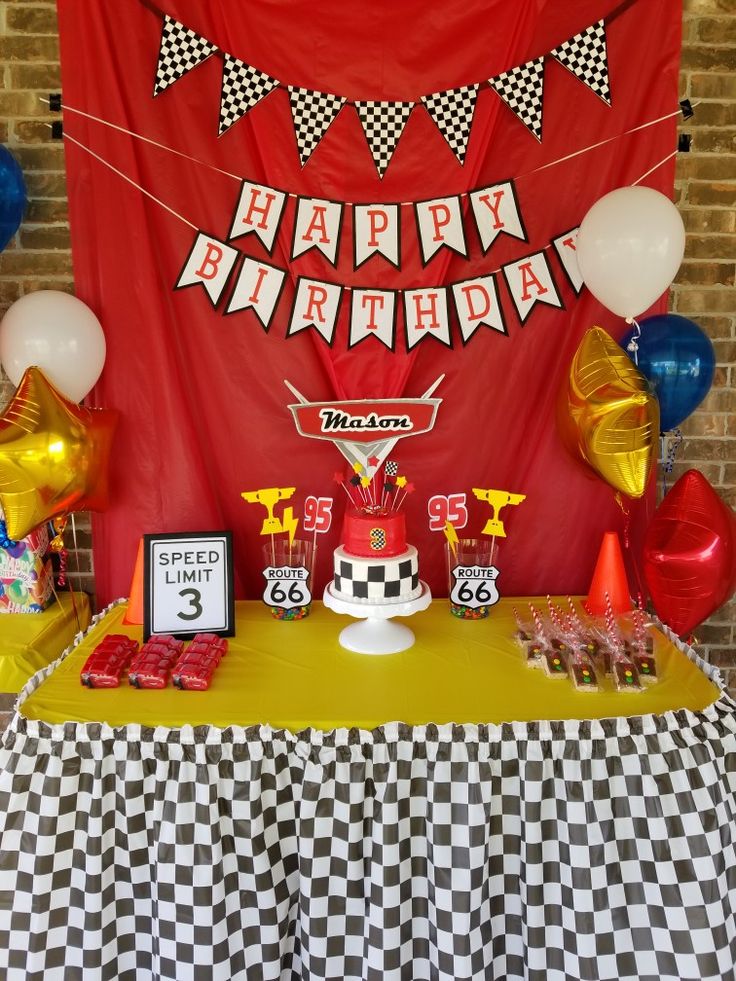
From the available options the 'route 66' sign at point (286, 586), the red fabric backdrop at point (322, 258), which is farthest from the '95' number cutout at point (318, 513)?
the 'route 66' sign at point (286, 586)

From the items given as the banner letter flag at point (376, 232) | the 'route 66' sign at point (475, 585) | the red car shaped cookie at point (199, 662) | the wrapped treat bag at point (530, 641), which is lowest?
the red car shaped cookie at point (199, 662)

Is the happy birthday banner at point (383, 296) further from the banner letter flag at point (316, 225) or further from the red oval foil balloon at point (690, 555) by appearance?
the red oval foil balloon at point (690, 555)

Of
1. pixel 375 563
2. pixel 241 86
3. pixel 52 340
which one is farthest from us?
pixel 241 86

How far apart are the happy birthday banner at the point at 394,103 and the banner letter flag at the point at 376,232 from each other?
0.17 meters

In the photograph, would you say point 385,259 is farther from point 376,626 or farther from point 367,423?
point 376,626

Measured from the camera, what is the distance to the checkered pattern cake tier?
1.81 meters

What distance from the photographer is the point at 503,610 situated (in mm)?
2178

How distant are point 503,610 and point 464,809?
758 mm

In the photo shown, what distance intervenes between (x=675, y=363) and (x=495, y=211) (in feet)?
2.30

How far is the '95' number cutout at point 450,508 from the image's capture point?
7.40 ft

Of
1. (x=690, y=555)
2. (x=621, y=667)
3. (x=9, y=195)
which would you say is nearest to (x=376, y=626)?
(x=621, y=667)

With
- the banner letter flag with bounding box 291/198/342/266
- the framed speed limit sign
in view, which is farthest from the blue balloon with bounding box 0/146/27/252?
the framed speed limit sign

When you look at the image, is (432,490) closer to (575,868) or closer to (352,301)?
(352,301)

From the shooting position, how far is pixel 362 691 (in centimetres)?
170
